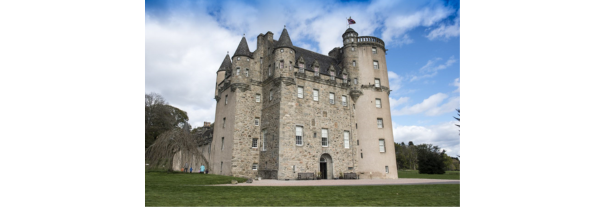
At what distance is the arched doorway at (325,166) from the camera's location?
25.1 metres

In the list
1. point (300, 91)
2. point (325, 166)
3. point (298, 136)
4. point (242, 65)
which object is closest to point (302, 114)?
point (298, 136)

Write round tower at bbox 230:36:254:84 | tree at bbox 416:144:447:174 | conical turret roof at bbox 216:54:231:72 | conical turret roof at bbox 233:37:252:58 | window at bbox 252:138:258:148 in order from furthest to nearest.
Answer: tree at bbox 416:144:447:174 → conical turret roof at bbox 216:54:231:72 → conical turret roof at bbox 233:37:252:58 → round tower at bbox 230:36:254:84 → window at bbox 252:138:258:148

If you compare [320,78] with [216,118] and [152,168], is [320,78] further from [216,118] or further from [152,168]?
[152,168]

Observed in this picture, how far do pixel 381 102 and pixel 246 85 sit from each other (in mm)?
12549

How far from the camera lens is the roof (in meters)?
28.2

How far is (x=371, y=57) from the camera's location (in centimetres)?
2927

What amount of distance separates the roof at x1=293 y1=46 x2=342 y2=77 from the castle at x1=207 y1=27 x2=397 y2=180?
179mm

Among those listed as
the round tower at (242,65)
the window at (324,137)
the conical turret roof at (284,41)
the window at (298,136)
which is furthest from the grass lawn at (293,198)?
the conical turret roof at (284,41)

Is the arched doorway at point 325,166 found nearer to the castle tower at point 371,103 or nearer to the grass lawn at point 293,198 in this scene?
the castle tower at point 371,103

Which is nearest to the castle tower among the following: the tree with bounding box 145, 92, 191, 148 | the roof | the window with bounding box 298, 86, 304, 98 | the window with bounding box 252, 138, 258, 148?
the roof

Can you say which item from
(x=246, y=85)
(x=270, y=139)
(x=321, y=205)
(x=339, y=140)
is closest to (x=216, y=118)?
(x=246, y=85)

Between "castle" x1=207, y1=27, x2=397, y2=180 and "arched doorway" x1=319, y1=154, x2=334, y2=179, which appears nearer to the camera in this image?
"castle" x1=207, y1=27, x2=397, y2=180

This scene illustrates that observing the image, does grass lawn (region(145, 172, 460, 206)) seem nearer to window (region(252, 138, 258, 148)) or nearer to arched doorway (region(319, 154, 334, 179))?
arched doorway (region(319, 154, 334, 179))

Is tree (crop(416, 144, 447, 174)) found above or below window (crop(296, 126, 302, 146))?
below
